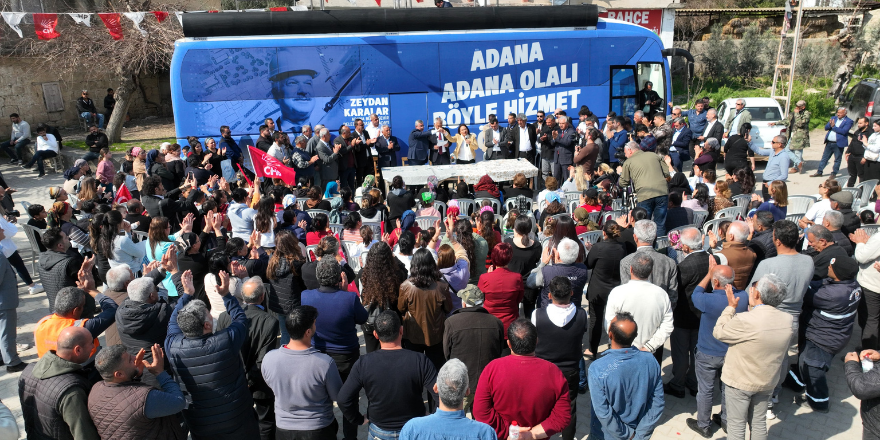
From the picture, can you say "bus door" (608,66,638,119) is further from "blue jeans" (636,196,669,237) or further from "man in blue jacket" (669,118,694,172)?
"blue jeans" (636,196,669,237)

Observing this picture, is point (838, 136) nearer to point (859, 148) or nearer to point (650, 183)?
point (859, 148)

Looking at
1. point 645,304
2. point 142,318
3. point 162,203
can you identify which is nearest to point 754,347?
point 645,304

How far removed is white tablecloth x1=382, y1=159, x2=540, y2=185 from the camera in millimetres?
10461

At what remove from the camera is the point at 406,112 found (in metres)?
12.9

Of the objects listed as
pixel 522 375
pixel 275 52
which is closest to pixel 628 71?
pixel 275 52

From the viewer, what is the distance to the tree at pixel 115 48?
59.1 ft

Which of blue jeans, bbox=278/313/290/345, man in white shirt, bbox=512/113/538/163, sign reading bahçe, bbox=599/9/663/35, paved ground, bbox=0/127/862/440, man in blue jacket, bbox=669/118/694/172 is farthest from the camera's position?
sign reading bahçe, bbox=599/9/663/35

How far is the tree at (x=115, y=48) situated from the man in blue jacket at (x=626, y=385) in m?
18.4

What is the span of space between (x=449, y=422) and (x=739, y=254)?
3550 mm

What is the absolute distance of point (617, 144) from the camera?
38.2ft

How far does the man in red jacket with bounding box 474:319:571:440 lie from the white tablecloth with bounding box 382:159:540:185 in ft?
22.5

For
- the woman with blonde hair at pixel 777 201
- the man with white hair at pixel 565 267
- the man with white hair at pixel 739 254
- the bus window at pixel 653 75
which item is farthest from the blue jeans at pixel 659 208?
the bus window at pixel 653 75

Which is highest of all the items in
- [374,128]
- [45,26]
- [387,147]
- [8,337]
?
[45,26]

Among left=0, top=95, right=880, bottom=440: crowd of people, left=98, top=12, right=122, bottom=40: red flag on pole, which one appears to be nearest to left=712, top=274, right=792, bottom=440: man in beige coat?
left=0, top=95, right=880, bottom=440: crowd of people
